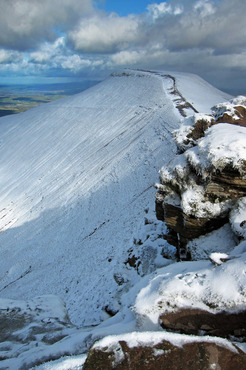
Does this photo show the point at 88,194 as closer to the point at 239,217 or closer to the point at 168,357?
the point at 239,217

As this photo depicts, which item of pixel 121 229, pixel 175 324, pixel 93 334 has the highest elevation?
pixel 175 324

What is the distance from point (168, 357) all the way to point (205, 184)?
697 centimetres

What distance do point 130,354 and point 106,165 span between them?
91.4 ft

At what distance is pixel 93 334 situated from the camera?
6578 millimetres

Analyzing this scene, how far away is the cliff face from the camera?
9.34 m

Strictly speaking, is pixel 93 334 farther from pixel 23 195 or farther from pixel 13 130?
pixel 13 130

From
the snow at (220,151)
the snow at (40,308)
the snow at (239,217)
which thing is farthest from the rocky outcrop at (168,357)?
the snow at (220,151)

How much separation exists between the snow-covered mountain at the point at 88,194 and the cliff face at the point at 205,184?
135 inches

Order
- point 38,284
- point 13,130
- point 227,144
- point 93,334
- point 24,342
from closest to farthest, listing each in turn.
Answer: point 93,334 < point 24,342 < point 227,144 < point 38,284 < point 13,130

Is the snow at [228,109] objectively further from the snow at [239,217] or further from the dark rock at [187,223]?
the dark rock at [187,223]

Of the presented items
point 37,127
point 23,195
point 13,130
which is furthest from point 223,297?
point 13,130

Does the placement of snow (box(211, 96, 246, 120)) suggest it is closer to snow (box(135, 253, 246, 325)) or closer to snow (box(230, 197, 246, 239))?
snow (box(230, 197, 246, 239))

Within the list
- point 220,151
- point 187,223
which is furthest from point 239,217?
point 220,151

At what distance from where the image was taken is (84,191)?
2869cm
